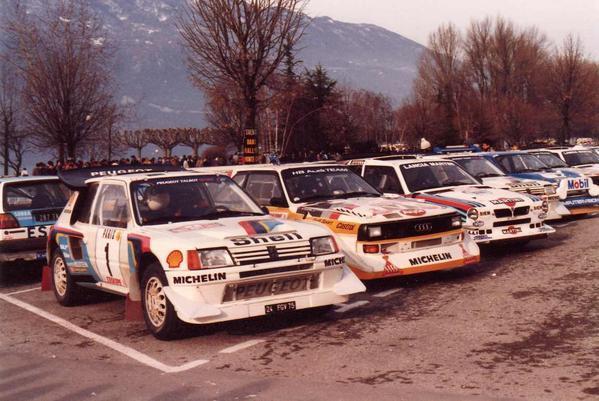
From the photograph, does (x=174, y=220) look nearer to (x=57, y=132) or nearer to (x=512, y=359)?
(x=512, y=359)


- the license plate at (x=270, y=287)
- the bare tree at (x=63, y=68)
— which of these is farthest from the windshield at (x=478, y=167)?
the bare tree at (x=63, y=68)

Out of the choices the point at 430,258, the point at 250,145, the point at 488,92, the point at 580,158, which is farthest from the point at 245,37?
the point at 488,92

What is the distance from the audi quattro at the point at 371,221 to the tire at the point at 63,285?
2.82m

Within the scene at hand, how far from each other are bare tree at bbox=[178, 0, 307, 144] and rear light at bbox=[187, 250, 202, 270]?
557 inches

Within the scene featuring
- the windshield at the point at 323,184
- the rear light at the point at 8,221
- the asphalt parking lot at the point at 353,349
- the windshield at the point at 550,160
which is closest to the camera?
the asphalt parking lot at the point at 353,349

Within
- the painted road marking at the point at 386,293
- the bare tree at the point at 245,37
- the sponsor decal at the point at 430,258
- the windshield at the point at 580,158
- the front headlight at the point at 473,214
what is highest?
the bare tree at the point at 245,37

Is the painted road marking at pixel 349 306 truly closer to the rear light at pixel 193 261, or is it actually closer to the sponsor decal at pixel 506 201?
the rear light at pixel 193 261

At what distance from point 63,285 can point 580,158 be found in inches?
549

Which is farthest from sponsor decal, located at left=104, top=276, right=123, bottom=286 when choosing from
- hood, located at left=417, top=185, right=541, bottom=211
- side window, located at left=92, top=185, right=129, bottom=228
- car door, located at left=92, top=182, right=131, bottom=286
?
hood, located at left=417, top=185, right=541, bottom=211

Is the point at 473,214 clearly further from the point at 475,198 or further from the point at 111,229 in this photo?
the point at 111,229

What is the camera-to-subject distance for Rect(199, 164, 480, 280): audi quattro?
895 centimetres

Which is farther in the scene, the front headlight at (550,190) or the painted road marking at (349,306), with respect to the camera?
the front headlight at (550,190)

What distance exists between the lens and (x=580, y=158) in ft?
61.8

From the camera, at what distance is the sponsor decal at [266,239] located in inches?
269
